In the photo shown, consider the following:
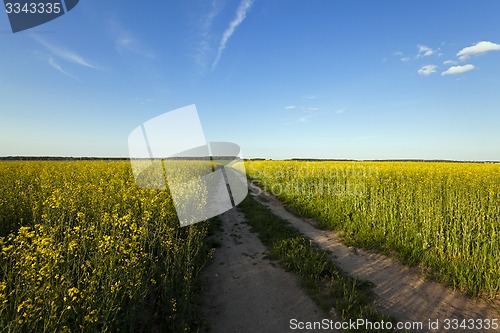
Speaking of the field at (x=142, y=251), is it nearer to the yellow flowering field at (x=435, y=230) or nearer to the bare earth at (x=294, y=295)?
the yellow flowering field at (x=435, y=230)

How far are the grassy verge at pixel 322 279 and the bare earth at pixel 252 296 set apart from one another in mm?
251

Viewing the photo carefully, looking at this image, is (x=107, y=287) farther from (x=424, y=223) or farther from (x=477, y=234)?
(x=477, y=234)

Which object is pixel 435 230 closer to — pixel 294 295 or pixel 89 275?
pixel 294 295

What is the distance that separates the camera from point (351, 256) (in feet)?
24.9

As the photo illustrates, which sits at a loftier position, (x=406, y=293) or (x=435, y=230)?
(x=435, y=230)

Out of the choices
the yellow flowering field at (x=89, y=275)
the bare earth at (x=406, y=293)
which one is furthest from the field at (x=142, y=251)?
the bare earth at (x=406, y=293)

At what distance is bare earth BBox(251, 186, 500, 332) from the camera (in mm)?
4953

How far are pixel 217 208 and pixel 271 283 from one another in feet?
28.3

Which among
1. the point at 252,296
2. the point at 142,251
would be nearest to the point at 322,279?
the point at 252,296

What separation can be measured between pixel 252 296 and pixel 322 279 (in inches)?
67.2

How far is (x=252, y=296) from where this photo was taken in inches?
220

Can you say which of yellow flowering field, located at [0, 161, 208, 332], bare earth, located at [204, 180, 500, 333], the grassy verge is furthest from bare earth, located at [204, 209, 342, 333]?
yellow flowering field, located at [0, 161, 208, 332]

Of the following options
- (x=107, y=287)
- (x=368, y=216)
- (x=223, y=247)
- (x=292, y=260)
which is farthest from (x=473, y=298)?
(x=107, y=287)

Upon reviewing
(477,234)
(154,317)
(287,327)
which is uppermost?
(477,234)
